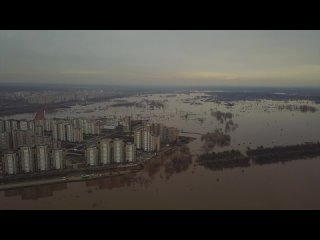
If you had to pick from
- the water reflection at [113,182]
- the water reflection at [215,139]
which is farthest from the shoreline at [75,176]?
the water reflection at [215,139]

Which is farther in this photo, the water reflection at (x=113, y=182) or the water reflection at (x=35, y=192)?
the water reflection at (x=113, y=182)

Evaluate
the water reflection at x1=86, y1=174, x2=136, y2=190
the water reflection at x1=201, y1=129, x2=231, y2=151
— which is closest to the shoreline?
the water reflection at x1=86, y1=174, x2=136, y2=190

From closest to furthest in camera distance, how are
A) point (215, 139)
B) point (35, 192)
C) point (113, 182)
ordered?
point (35, 192)
point (113, 182)
point (215, 139)

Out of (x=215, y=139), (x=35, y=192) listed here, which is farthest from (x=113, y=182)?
(x=215, y=139)

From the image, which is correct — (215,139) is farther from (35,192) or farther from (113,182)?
(35,192)

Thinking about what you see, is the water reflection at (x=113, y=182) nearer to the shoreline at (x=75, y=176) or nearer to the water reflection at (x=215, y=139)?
the shoreline at (x=75, y=176)

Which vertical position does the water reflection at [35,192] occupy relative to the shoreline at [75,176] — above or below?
below

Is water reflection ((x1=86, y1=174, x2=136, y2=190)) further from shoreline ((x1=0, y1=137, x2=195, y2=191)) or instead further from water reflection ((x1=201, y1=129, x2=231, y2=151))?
water reflection ((x1=201, y1=129, x2=231, y2=151))

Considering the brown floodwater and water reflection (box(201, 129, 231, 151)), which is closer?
the brown floodwater

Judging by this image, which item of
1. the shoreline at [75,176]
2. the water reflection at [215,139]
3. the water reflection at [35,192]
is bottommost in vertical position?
the water reflection at [35,192]
